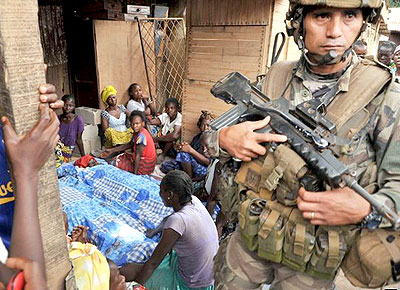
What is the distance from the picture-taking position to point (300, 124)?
138cm

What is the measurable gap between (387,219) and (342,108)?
19.9 inches

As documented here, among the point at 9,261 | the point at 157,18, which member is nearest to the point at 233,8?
the point at 157,18

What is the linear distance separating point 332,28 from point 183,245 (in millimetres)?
1642

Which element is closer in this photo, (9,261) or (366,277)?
(9,261)

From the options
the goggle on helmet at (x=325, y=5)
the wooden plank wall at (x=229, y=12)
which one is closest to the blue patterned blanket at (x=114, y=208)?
the goggle on helmet at (x=325, y=5)

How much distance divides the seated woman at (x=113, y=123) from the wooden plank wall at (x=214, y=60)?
1.02 meters

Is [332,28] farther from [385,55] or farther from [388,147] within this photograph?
[385,55]

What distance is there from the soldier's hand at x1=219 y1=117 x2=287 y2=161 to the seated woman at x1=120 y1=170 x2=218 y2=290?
873 millimetres

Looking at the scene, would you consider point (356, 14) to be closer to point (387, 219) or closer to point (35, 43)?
point (387, 219)


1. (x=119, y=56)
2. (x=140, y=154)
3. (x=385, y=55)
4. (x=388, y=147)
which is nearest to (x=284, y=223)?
(x=388, y=147)

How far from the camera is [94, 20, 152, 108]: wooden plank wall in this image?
5723 mm

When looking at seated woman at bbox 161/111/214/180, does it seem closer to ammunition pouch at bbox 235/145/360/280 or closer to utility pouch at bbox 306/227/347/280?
ammunition pouch at bbox 235/145/360/280

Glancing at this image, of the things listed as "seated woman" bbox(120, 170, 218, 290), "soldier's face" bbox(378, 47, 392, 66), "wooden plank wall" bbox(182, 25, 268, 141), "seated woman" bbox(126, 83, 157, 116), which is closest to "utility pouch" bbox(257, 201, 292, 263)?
"seated woman" bbox(120, 170, 218, 290)

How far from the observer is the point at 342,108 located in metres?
1.40
